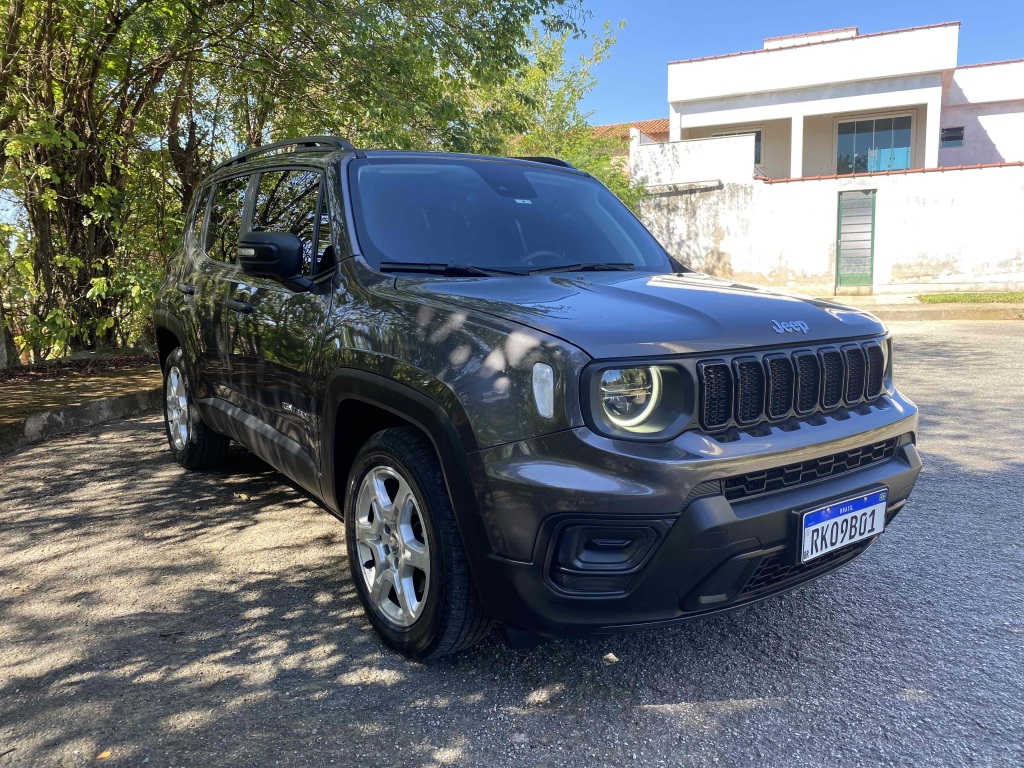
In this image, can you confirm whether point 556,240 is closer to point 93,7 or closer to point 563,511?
point 563,511

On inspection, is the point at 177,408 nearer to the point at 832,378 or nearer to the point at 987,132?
the point at 832,378

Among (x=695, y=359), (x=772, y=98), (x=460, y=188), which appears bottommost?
(x=695, y=359)

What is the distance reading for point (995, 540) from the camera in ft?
12.3

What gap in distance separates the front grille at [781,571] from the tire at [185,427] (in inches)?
137

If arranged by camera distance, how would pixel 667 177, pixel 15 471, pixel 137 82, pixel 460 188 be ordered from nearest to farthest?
pixel 460 188
pixel 15 471
pixel 137 82
pixel 667 177

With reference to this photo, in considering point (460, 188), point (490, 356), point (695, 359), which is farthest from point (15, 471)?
point (695, 359)

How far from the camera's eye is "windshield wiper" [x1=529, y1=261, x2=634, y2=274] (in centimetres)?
330

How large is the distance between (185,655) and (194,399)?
86.4 inches

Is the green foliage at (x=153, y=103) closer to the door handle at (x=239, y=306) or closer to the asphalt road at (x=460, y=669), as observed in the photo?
the door handle at (x=239, y=306)

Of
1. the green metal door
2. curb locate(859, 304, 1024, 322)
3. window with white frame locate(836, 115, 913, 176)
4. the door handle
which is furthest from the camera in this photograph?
window with white frame locate(836, 115, 913, 176)

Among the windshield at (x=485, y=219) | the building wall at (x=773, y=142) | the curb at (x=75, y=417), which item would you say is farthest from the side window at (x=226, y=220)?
the building wall at (x=773, y=142)

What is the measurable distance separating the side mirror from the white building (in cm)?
1894

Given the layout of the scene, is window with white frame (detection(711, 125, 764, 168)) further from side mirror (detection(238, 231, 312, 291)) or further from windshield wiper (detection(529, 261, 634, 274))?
side mirror (detection(238, 231, 312, 291))

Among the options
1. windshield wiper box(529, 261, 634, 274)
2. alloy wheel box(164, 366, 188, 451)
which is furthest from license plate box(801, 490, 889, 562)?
alloy wheel box(164, 366, 188, 451)
